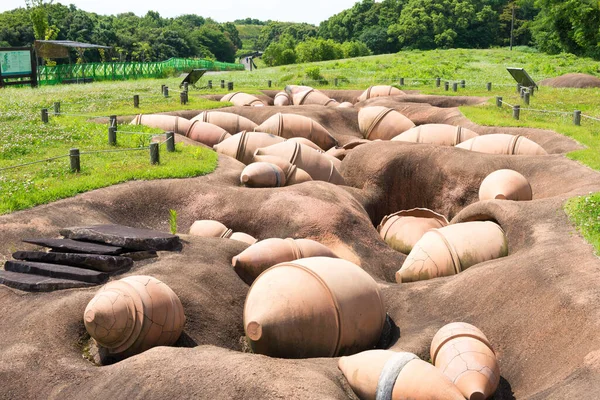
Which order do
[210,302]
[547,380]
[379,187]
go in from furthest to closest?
[379,187], [210,302], [547,380]

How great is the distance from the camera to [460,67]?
169ft

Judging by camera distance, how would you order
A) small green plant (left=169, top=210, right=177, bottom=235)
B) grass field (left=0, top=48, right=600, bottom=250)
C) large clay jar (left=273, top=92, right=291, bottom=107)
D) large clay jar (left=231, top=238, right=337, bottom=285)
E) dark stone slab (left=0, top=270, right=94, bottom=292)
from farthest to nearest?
large clay jar (left=273, top=92, right=291, bottom=107) < grass field (left=0, top=48, right=600, bottom=250) < small green plant (left=169, top=210, right=177, bottom=235) < large clay jar (left=231, top=238, right=337, bottom=285) < dark stone slab (left=0, top=270, right=94, bottom=292)

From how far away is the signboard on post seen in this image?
115 ft

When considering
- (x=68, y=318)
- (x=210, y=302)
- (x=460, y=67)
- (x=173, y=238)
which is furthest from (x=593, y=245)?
(x=460, y=67)

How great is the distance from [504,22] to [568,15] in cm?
2868

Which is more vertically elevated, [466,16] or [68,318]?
[466,16]

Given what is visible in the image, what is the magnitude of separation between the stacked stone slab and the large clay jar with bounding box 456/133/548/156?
12.6 meters

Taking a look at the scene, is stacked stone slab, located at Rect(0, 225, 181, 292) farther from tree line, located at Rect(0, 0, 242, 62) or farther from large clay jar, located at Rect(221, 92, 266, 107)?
tree line, located at Rect(0, 0, 242, 62)

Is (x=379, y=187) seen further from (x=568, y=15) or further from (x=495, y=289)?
(x=568, y=15)

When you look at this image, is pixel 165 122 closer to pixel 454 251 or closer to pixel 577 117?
pixel 454 251

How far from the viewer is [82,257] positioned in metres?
11.3

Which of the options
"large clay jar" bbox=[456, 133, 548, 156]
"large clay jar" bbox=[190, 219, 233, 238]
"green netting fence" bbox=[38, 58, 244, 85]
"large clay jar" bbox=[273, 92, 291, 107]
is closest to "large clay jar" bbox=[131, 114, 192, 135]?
"large clay jar" bbox=[456, 133, 548, 156]

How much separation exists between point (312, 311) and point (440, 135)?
608 inches

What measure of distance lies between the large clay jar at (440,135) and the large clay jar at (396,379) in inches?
641
